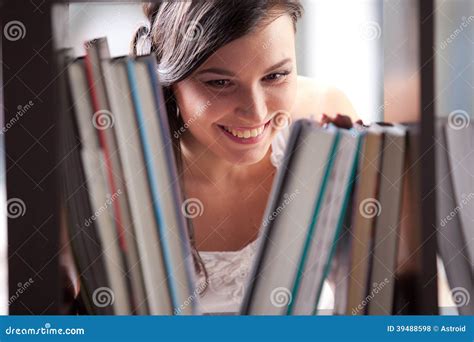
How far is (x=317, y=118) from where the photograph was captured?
159cm

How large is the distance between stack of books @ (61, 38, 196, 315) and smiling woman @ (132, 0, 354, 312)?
64 millimetres

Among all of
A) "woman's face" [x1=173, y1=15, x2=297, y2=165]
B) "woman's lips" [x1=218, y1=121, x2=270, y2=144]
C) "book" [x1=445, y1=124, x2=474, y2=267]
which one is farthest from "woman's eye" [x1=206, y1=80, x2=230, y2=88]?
"book" [x1=445, y1=124, x2=474, y2=267]

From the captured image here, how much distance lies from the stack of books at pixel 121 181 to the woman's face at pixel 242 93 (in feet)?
0.32

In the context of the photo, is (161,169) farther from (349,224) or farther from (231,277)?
(349,224)

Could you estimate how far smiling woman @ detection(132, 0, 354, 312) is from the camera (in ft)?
5.13

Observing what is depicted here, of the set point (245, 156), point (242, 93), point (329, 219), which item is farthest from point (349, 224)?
point (242, 93)

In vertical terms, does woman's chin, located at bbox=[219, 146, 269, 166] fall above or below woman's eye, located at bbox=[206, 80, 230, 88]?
below

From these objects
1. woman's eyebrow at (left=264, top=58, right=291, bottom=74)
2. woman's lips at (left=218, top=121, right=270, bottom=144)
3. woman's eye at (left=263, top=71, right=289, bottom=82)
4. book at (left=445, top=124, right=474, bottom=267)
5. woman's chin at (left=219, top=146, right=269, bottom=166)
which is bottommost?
book at (left=445, top=124, right=474, bottom=267)

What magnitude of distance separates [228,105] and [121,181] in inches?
12.4

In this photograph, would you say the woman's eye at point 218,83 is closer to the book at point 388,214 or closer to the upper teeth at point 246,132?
the upper teeth at point 246,132

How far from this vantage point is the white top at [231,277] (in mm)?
1586

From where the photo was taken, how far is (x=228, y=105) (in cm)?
158

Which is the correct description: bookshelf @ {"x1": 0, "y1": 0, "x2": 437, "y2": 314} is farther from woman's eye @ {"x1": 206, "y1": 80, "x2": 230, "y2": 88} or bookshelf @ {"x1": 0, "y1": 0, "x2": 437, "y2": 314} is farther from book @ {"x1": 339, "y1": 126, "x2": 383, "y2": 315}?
woman's eye @ {"x1": 206, "y1": 80, "x2": 230, "y2": 88}

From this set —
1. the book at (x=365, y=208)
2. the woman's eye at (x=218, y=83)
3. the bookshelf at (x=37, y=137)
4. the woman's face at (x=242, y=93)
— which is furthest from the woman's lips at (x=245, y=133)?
the bookshelf at (x=37, y=137)
